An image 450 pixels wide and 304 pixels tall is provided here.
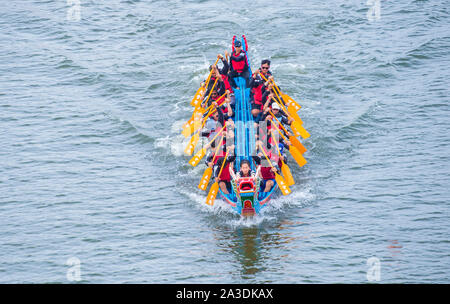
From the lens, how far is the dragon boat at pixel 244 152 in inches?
742

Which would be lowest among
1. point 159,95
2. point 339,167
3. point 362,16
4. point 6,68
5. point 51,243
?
point 51,243

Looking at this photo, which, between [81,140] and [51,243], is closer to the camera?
[51,243]

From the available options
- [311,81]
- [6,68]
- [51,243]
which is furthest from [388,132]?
[6,68]

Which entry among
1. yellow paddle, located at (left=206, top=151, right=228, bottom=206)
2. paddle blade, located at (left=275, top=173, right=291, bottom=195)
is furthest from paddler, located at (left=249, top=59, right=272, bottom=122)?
paddle blade, located at (left=275, top=173, right=291, bottom=195)

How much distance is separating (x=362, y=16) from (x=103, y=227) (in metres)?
22.4

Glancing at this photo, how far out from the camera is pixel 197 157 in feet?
69.6

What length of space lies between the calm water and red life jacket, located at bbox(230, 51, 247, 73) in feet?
11.6

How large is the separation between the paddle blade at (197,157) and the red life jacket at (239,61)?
161 inches

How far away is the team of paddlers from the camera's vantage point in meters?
20.1

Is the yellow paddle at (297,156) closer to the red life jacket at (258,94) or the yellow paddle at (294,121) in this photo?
the yellow paddle at (294,121)

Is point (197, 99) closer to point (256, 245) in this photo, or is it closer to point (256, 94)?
point (256, 94)

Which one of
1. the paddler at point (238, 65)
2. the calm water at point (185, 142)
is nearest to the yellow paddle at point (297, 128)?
the calm water at point (185, 142)
